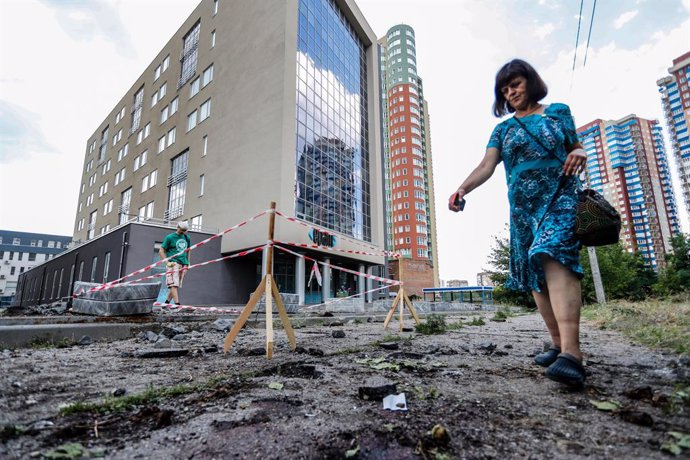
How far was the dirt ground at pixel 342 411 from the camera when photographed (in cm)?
117

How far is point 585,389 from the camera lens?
1857 millimetres

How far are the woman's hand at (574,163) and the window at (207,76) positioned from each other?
30876 mm

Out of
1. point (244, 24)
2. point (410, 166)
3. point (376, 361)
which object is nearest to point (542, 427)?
point (376, 361)

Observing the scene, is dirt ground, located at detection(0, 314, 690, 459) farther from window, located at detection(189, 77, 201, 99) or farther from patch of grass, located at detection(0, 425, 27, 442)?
window, located at detection(189, 77, 201, 99)

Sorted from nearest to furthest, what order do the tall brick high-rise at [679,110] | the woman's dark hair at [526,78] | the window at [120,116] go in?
the woman's dark hair at [526,78] → the window at [120,116] → the tall brick high-rise at [679,110]

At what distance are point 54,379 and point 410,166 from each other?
249 feet

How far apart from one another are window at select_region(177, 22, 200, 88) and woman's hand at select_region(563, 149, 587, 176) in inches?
1325

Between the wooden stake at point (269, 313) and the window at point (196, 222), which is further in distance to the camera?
the window at point (196, 222)

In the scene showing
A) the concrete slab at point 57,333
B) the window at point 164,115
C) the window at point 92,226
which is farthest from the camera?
the window at point 92,226

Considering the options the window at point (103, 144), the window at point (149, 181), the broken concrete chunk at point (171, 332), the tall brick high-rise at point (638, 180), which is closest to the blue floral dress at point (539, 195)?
the broken concrete chunk at point (171, 332)

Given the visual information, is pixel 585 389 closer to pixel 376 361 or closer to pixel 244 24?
pixel 376 361

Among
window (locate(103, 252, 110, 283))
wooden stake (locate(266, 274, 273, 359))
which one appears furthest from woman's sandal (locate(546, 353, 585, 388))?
window (locate(103, 252, 110, 283))

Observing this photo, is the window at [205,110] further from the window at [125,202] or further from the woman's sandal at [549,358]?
Result: the woman's sandal at [549,358]

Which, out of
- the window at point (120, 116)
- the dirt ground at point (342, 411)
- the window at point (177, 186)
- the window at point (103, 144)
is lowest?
the dirt ground at point (342, 411)
